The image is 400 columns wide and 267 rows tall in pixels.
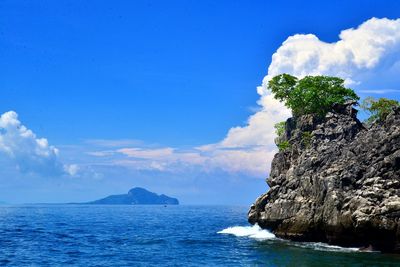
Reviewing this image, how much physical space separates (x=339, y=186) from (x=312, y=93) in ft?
84.7

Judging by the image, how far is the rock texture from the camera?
61125mm

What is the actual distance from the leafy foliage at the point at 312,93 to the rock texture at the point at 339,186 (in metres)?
2.10

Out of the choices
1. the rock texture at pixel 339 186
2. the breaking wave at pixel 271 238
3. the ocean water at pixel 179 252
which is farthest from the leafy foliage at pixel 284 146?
the ocean water at pixel 179 252

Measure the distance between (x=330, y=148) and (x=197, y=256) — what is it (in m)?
30.3

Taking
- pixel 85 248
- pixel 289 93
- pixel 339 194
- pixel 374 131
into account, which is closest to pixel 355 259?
pixel 339 194

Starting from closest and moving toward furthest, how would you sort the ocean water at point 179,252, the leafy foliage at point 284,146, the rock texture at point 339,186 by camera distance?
the ocean water at point 179,252
the rock texture at point 339,186
the leafy foliage at point 284,146

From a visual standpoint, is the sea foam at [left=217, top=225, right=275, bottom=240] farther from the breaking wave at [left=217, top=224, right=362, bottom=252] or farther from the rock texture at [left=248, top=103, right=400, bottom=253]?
the rock texture at [left=248, top=103, right=400, bottom=253]

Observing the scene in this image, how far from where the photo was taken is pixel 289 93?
319 ft

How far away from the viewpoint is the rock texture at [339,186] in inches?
2406

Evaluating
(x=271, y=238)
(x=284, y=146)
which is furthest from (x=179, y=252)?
(x=284, y=146)

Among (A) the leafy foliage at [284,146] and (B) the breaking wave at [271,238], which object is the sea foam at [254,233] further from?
(A) the leafy foliage at [284,146]

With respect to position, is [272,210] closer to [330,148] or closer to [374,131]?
[330,148]

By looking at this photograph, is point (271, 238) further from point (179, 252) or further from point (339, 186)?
point (179, 252)

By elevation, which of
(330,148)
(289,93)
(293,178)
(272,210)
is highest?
(289,93)
